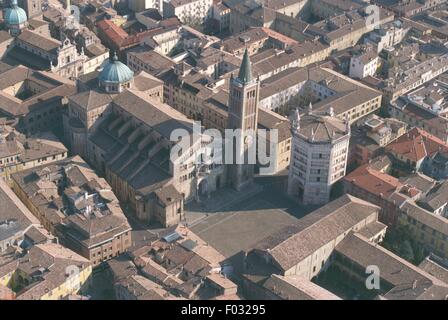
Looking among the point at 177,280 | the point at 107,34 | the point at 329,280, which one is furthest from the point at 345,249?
the point at 107,34

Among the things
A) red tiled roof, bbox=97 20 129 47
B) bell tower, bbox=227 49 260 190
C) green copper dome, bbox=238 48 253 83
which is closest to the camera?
green copper dome, bbox=238 48 253 83

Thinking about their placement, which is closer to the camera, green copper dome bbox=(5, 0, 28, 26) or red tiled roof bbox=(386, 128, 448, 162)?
red tiled roof bbox=(386, 128, 448, 162)

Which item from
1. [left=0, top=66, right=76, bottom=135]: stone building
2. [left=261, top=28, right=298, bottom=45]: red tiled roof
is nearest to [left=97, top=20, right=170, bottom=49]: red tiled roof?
[left=0, top=66, right=76, bottom=135]: stone building

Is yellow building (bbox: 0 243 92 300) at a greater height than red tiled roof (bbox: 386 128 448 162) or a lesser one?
lesser

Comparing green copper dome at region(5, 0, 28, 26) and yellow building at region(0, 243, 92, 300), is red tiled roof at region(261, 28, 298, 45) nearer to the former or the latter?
green copper dome at region(5, 0, 28, 26)

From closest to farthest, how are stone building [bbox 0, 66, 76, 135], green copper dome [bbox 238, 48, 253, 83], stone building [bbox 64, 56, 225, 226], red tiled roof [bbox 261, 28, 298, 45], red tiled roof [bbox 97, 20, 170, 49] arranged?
green copper dome [bbox 238, 48, 253, 83] → stone building [bbox 64, 56, 225, 226] → stone building [bbox 0, 66, 76, 135] → red tiled roof [bbox 97, 20, 170, 49] → red tiled roof [bbox 261, 28, 298, 45]

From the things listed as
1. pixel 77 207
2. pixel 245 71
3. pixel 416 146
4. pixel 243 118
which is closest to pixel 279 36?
pixel 416 146
